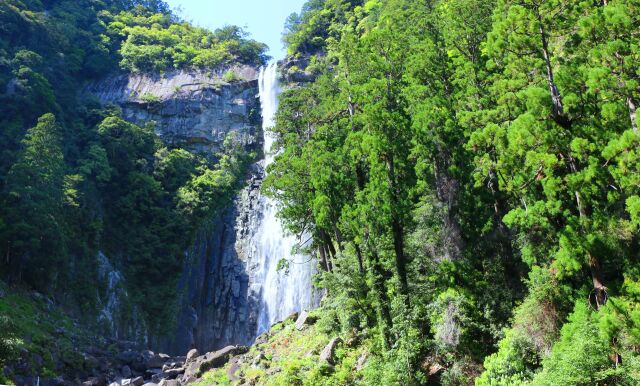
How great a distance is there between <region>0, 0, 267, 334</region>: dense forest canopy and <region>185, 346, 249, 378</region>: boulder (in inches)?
502

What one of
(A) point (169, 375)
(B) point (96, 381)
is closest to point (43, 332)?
(B) point (96, 381)

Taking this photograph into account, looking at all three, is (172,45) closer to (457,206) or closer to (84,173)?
(84,173)

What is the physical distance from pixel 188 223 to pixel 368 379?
96.9 ft

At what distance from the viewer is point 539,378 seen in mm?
10492

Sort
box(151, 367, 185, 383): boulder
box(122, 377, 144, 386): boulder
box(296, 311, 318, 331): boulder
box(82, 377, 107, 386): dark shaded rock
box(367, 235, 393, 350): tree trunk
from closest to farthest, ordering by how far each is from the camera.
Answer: box(367, 235, 393, 350): tree trunk < box(82, 377, 107, 386): dark shaded rock < box(122, 377, 144, 386): boulder < box(296, 311, 318, 331): boulder < box(151, 367, 185, 383): boulder

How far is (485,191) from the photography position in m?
16.3

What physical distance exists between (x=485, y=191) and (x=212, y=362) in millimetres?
14772

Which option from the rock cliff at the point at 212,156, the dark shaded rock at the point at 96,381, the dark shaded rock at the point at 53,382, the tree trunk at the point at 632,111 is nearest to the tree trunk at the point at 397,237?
the tree trunk at the point at 632,111

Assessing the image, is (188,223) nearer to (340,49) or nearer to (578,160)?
(340,49)

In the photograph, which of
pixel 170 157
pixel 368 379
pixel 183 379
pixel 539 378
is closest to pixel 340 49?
pixel 368 379

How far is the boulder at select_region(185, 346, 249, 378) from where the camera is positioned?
23.1 metres

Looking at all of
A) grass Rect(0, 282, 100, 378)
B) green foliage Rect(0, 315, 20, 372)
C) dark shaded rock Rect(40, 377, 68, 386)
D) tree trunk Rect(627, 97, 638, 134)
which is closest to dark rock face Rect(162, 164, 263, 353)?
grass Rect(0, 282, 100, 378)

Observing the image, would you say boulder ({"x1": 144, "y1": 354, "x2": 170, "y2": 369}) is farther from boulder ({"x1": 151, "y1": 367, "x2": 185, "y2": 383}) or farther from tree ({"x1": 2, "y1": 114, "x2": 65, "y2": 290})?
tree ({"x1": 2, "y1": 114, "x2": 65, "y2": 290})

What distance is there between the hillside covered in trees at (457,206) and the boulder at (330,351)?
60 millimetres
